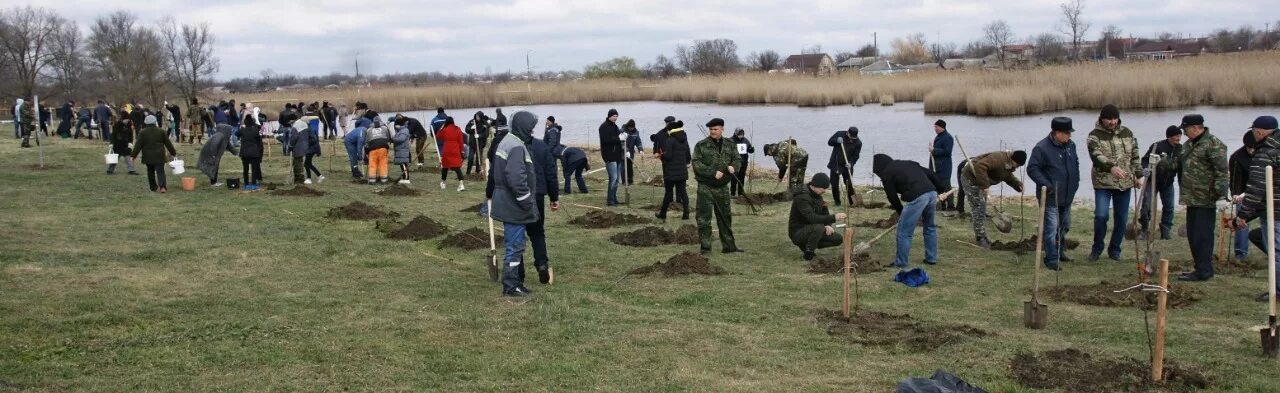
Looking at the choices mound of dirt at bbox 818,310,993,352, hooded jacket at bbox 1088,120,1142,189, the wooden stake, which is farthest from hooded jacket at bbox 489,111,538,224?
hooded jacket at bbox 1088,120,1142,189

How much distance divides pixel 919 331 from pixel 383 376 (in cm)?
389

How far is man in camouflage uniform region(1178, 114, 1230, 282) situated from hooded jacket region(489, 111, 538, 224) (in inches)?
234

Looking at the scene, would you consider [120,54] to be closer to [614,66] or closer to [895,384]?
[895,384]

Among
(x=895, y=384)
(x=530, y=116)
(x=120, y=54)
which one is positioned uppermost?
(x=120, y=54)

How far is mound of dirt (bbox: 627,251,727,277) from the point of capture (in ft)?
35.6

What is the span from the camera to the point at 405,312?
8.95m

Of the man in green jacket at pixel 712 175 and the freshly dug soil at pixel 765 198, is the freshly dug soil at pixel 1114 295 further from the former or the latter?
the freshly dug soil at pixel 765 198

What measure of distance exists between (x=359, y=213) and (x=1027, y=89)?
33.0 metres

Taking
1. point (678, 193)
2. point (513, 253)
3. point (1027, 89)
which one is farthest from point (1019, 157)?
point (1027, 89)

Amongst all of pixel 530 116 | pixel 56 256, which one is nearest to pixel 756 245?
pixel 530 116

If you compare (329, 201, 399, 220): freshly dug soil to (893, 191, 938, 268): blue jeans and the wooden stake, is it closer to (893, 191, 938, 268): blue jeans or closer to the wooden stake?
(893, 191, 938, 268): blue jeans

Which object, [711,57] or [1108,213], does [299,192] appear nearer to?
[1108,213]

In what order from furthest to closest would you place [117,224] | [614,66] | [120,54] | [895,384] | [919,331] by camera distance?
1. [614,66]
2. [120,54]
3. [117,224]
4. [919,331]
5. [895,384]

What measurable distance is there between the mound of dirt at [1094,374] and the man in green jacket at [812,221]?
15.1 ft
